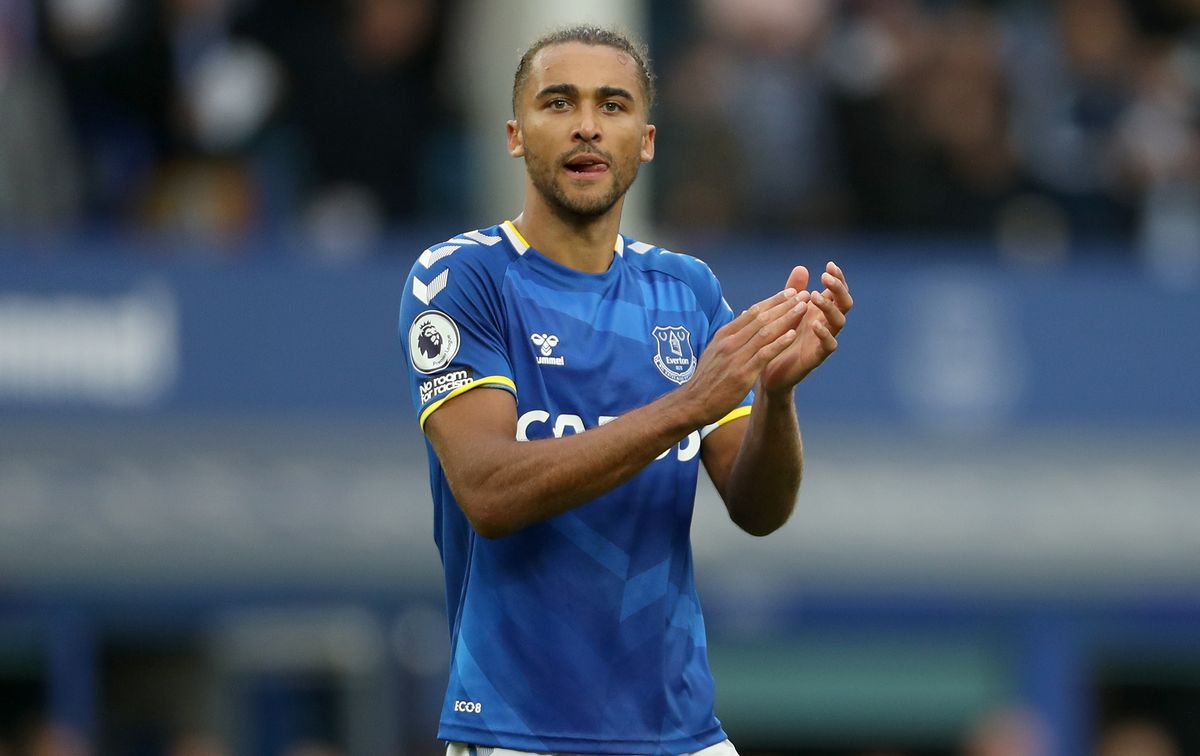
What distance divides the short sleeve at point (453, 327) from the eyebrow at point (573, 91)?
0.38 m

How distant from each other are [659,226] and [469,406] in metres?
8.40

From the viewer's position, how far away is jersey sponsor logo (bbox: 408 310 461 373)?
4945 millimetres

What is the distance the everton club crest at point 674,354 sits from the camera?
5.11 metres

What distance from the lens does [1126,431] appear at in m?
12.5

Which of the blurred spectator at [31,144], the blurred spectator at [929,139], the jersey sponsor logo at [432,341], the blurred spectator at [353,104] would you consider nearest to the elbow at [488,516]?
the jersey sponsor logo at [432,341]

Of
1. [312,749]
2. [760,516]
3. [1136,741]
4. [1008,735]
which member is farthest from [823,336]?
[1136,741]

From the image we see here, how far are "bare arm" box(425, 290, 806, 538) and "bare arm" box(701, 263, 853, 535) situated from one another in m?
0.09

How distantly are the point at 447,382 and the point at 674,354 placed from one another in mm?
547

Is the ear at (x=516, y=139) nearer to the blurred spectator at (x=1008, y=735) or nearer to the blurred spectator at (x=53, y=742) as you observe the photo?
the blurred spectator at (x=1008, y=735)

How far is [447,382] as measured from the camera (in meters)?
4.92

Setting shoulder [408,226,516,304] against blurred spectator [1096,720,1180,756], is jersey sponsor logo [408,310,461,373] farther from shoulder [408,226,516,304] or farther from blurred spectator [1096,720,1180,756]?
blurred spectator [1096,720,1180,756]

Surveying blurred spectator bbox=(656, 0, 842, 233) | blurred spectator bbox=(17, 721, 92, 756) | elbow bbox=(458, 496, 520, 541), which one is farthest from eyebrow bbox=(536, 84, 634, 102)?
blurred spectator bbox=(17, 721, 92, 756)

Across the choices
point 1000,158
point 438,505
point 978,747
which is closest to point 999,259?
point 1000,158

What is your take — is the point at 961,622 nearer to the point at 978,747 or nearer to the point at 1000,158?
the point at 978,747
